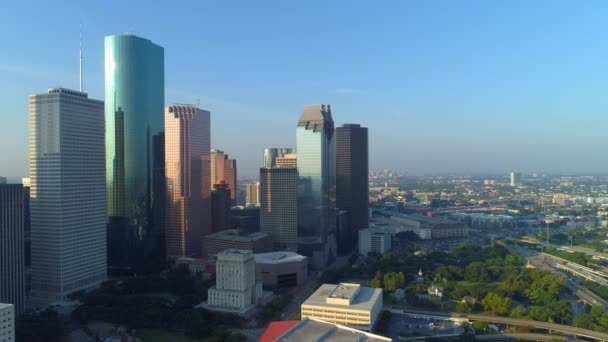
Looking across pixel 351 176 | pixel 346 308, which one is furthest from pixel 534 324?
pixel 351 176

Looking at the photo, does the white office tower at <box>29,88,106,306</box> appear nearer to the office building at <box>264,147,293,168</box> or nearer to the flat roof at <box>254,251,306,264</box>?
the flat roof at <box>254,251,306,264</box>

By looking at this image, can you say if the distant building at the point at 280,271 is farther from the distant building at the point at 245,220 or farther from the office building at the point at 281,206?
the distant building at the point at 245,220

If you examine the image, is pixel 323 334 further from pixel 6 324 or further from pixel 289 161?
pixel 289 161

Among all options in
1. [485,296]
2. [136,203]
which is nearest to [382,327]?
[485,296]

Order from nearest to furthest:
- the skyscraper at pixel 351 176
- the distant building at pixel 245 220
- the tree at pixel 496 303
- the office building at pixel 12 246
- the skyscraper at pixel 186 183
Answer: the office building at pixel 12 246 → the tree at pixel 496 303 → the skyscraper at pixel 186 183 → the distant building at pixel 245 220 → the skyscraper at pixel 351 176

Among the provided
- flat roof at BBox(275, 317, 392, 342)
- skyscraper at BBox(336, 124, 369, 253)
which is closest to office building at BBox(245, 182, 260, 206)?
skyscraper at BBox(336, 124, 369, 253)

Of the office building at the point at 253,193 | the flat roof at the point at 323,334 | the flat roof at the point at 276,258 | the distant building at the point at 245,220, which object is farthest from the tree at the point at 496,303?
the office building at the point at 253,193
